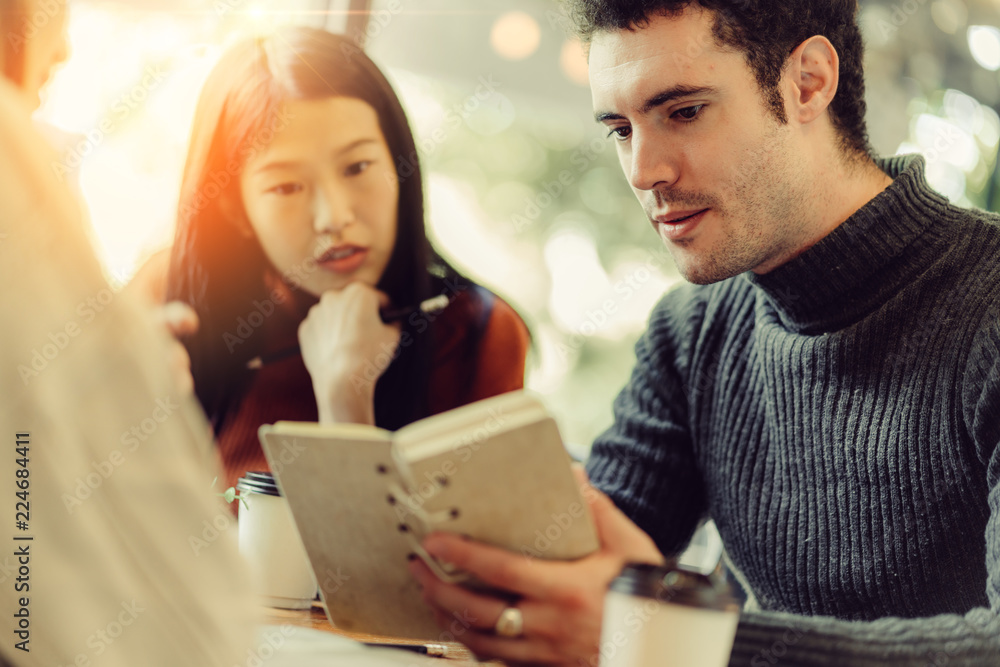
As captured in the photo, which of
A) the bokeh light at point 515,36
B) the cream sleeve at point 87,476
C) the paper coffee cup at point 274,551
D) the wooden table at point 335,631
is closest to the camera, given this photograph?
the cream sleeve at point 87,476

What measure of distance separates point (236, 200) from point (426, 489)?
95 cm

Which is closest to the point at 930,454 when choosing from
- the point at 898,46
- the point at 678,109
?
the point at 678,109

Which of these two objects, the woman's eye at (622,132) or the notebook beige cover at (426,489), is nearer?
the notebook beige cover at (426,489)

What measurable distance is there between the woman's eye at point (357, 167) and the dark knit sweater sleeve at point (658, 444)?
0.63 metres

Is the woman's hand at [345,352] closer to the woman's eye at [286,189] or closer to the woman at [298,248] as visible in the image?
the woman at [298,248]

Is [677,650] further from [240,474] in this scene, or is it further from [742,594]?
[240,474]

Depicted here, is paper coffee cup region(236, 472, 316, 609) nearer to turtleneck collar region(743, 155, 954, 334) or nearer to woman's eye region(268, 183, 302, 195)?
woman's eye region(268, 183, 302, 195)

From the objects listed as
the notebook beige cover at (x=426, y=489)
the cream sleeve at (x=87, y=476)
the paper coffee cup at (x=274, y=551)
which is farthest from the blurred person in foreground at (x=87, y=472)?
the paper coffee cup at (x=274, y=551)

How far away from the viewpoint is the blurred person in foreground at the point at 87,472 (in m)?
0.43

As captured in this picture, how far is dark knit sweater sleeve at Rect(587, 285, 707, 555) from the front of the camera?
4.25ft

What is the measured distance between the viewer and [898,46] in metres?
2.80

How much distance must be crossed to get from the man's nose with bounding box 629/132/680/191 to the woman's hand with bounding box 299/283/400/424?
571mm

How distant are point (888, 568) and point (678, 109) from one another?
2.45 feet

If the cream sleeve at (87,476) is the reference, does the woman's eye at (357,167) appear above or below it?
above
